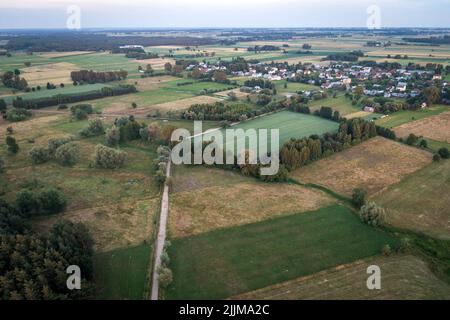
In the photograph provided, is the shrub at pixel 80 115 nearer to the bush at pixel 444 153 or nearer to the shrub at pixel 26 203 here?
the shrub at pixel 26 203

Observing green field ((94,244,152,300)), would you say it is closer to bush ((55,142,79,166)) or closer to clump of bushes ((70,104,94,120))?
bush ((55,142,79,166))

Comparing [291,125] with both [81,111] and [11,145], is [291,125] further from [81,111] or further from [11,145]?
[11,145]

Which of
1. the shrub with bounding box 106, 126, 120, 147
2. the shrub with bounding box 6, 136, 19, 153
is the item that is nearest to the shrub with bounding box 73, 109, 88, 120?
the shrub with bounding box 106, 126, 120, 147

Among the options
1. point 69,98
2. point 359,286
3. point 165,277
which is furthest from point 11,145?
point 359,286

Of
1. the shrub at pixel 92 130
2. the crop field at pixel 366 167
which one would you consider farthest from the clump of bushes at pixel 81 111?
the crop field at pixel 366 167

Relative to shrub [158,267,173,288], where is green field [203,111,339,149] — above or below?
above
